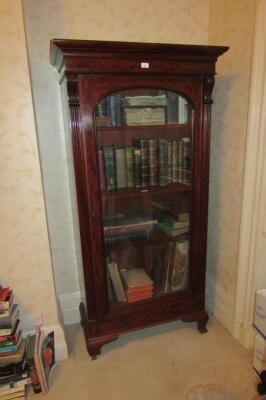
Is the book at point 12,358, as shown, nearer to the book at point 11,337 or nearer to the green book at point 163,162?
the book at point 11,337

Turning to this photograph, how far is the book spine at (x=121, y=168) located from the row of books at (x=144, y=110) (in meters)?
0.15

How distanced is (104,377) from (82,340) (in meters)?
0.32

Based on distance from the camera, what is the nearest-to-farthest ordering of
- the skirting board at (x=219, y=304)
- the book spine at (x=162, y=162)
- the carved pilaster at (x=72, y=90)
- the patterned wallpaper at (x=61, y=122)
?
the carved pilaster at (x=72, y=90) → the patterned wallpaper at (x=61, y=122) → the book spine at (x=162, y=162) → the skirting board at (x=219, y=304)

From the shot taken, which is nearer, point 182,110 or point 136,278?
point 182,110

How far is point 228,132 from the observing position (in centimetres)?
158

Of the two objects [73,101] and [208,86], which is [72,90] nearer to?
[73,101]

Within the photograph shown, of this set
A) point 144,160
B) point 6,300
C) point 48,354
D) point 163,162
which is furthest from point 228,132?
point 48,354

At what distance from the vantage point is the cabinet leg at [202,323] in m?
1.69

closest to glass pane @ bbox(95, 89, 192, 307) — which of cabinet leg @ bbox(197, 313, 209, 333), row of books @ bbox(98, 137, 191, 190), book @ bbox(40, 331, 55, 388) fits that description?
row of books @ bbox(98, 137, 191, 190)

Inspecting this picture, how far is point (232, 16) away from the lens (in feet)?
4.82

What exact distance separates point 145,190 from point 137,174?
0.33 ft

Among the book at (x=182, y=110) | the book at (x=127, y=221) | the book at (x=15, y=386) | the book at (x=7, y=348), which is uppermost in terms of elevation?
Answer: the book at (x=182, y=110)

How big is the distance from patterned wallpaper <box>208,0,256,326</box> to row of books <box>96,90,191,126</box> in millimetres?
324

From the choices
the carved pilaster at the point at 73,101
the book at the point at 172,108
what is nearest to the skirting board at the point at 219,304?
the book at the point at 172,108
